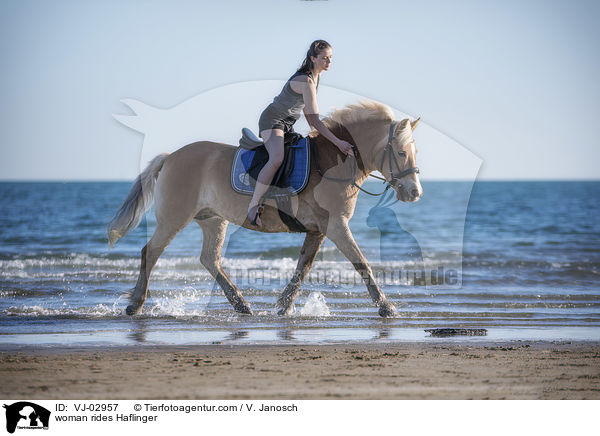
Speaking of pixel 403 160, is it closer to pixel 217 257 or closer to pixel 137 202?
pixel 217 257

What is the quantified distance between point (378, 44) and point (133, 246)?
1040 cm

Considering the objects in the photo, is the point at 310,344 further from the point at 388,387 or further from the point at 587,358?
the point at 587,358

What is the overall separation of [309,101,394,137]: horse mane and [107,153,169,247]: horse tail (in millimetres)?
2030

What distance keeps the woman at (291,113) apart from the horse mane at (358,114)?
10.5 inches

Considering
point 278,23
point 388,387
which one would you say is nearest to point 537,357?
point 388,387

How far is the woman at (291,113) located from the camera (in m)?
6.20

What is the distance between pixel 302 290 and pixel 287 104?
3845 millimetres

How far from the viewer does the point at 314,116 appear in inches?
247

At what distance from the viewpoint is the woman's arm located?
243 inches

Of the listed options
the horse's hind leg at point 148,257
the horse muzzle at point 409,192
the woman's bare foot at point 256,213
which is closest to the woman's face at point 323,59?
the horse muzzle at point 409,192

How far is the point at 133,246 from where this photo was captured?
1695cm

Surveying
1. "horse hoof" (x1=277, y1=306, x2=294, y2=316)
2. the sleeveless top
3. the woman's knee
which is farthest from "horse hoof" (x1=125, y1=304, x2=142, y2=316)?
the sleeveless top

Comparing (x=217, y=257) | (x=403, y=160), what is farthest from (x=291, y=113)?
(x=217, y=257)

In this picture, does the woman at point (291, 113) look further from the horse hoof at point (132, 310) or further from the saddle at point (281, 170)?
the horse hoof at point (132, 310)
